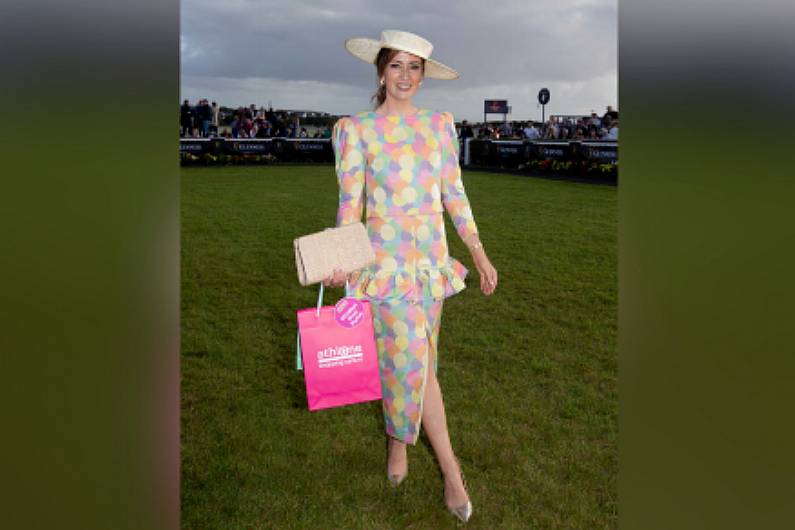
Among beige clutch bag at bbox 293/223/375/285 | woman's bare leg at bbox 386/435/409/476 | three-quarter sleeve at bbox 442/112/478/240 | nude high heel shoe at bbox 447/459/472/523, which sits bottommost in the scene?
nude high heel shoe at bbox 447/459/472/523

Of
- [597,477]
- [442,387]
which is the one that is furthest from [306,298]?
[597,477]

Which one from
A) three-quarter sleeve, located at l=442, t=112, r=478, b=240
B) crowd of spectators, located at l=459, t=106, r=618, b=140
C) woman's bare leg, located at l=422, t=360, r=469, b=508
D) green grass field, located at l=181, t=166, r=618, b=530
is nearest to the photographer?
three-quarter sleeve, located at l=442, t=112, r=478, b=240

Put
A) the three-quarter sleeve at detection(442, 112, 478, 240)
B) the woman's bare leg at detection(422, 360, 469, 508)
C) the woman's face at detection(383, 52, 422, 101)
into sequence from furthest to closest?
the woman's bare leg at detection(422, 360, 469, 508), the three-quarter sleeve at detection(442, 112, 478, 240), the woman's face at detection(383, 52, 422, 101)

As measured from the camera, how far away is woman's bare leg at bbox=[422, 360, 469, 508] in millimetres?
A: 3354

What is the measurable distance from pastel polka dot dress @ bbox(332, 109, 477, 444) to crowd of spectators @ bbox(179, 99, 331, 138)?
24.5 metres

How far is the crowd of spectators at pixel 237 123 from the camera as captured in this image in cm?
2736

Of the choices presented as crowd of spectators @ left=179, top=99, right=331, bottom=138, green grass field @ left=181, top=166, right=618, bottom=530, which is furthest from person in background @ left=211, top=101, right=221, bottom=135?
green grass field @ left=181, top=166, right=618, bottom=530

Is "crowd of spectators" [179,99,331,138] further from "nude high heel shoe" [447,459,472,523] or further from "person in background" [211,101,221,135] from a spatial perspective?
"nude high heel shoe" [447,459,472,523]

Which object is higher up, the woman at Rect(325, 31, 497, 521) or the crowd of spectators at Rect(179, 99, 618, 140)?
the crowd of spectators at Rect(179, 99, 618, 140)

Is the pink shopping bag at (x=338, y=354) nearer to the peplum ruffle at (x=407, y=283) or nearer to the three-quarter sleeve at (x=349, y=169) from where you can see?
the peplum ruffle at (x=407, y=283)

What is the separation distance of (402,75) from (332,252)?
2.49ft

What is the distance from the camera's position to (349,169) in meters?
3.17

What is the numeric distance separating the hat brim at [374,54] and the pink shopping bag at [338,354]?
3.10 feet

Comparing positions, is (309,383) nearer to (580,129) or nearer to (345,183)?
(345,183)
